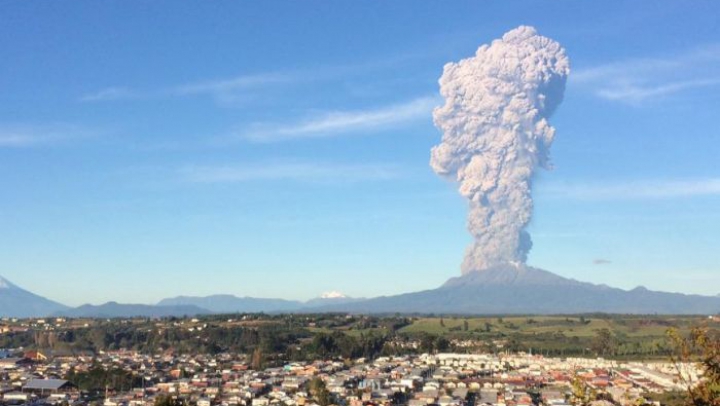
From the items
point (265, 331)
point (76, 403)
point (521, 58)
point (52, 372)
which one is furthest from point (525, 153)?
point (76, 403)

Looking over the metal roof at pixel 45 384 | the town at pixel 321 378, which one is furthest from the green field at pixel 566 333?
the metal roof at pixel 45 384

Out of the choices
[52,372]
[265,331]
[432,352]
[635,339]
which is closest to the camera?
[52,372]

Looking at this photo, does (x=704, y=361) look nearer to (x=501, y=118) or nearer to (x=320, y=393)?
(x=320, y=393)

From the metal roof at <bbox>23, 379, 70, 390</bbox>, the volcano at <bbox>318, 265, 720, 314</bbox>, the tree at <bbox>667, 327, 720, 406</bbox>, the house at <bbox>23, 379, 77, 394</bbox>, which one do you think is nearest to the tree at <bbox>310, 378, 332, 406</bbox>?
the house at <bbox>23, 379, 77, 394</bbox>

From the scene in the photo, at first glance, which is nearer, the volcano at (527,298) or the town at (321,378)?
the town at (321,378)

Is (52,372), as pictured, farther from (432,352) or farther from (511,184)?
(511,184)

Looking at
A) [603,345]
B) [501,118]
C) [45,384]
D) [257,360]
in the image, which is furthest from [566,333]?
[45,384]

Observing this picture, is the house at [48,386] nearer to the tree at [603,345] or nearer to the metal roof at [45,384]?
the metal roof at [45,384]
